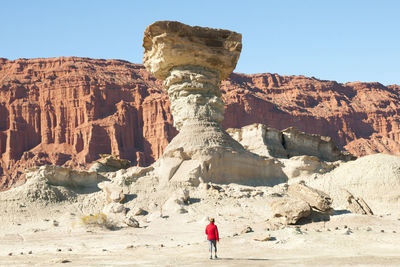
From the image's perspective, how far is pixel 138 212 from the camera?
1988cm

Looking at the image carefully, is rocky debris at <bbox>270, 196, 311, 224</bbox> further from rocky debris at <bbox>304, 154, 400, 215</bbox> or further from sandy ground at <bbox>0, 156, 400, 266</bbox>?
rocky debris at <bbox>304, 154, 400, 215</bbox>

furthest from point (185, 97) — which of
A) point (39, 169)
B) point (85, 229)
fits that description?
point (85, 229)

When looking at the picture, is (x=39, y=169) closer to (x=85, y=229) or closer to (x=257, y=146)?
(x=85, y=229)

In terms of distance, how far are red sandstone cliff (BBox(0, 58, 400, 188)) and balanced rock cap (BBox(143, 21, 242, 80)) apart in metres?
51.1

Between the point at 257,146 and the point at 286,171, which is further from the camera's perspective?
the point at 257,146

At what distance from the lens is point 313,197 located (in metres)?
17.8

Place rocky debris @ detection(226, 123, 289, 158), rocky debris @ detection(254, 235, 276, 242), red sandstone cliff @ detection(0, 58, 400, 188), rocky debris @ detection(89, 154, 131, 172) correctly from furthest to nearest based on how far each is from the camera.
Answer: red sandstone cliff @ detection(0, 58, 400, 188) < rocky debris @ detection(226, 123, 289, 158) < rocky debris @ detection(89, 154, 131, 172) < rocky debris @ detection(254, 235, 276, 242)

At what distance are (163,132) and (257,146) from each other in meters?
52.0

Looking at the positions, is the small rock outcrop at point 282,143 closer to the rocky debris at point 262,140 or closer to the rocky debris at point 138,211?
the rocky debris at point 262,140

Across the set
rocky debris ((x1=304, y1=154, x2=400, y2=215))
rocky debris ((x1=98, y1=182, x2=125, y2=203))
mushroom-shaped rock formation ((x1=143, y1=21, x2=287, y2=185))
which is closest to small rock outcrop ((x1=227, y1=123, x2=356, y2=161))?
mushroom-shaped rock formation ((x1=143, y1=21, x2=287, y2=185))

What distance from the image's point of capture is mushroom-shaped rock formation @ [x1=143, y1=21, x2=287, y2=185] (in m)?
23.8

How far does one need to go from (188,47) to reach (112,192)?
8.72 metres

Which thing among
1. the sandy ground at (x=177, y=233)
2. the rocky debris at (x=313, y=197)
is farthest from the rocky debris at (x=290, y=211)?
the rocky debris at (x=313, y=197)

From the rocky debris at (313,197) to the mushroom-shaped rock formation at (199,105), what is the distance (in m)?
5.35
